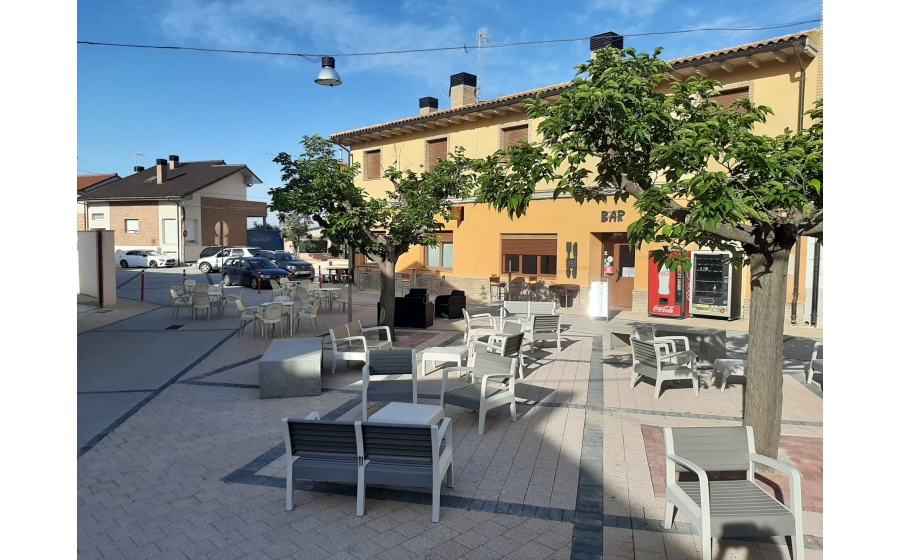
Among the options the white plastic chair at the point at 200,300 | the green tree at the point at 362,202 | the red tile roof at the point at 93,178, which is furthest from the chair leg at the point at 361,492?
the red tile roof at the point at 93,178

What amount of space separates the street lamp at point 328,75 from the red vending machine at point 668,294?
943 centimetres

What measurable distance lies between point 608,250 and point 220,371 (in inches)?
484

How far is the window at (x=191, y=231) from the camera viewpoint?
1630 inches

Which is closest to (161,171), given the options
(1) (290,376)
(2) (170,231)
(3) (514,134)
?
(2) (170,231)

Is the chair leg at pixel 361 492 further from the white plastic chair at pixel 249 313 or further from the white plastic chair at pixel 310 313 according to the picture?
the white plastic chair at pixel 310 313

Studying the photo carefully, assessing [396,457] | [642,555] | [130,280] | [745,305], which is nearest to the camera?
[642,555]

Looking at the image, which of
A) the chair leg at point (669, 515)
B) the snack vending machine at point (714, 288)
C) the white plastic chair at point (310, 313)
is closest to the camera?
the chair leg at point (669, 515)

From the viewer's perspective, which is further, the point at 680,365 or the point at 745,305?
the point at 745,305

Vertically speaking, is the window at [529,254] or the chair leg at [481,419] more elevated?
the window at [529,254]

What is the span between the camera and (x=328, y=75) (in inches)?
481

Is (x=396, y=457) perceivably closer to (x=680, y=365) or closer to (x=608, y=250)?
(x=680, y=365)
